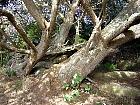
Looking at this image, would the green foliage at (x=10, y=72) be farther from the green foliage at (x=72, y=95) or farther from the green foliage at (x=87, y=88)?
the green foliage at (x=87, y=88)

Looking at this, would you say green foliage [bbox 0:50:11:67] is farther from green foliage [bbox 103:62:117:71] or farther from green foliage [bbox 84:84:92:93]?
green foliage [bbox 84:84:92:93]

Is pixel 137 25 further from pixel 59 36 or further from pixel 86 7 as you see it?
pixel 59 36

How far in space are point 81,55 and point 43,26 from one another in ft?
3.55

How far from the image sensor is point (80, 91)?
6.38 meters

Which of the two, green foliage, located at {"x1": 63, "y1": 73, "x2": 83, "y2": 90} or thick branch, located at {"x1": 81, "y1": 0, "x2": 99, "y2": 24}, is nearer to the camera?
thick branch, located at {"x1": 81, "y1": 0, "x2": 99, "y2": 24}

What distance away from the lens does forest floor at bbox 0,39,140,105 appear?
20.1 ft

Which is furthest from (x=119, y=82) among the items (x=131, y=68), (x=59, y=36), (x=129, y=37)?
(x=59, y=36)

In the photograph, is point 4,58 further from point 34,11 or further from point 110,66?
point 34,11

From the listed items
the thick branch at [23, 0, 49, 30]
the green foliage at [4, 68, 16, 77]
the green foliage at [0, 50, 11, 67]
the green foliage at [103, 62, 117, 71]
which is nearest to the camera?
the thick branch at [23, 0, 49, 30]

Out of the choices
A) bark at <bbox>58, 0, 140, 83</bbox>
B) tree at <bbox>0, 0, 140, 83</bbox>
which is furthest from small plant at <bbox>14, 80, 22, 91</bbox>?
bark at <bbox>58, 0, 140, 83</bbox>

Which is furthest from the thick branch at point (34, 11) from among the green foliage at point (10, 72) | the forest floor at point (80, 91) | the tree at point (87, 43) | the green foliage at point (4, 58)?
the green foliage at point (4, 58)

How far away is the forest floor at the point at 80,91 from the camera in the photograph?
614cm

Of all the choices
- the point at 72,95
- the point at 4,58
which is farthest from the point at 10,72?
the point at 72,95

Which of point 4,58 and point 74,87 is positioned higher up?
point 4,58
